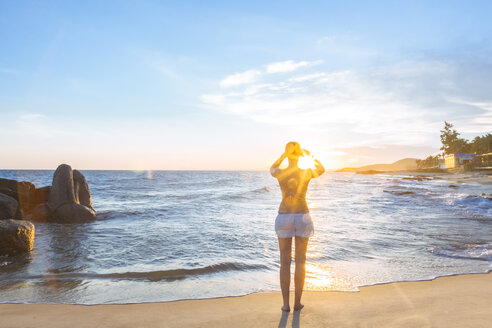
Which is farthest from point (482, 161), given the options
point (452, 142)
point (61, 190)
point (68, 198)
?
point (61, 190)

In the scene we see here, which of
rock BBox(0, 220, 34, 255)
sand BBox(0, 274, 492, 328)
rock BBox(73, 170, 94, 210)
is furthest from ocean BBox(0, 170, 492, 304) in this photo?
rock BBox(73, 170, 94, 210)

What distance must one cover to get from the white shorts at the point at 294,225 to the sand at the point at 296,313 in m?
1.05

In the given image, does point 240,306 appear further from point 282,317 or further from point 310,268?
point 310,268

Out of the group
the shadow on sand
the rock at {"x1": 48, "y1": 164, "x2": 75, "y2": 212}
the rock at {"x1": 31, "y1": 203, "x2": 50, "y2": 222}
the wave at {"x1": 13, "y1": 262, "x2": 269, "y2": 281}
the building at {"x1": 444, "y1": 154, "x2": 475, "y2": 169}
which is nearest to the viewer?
the shadow on sand

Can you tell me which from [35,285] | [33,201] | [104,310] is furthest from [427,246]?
[33,201]

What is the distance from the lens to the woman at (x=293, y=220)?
4430mm

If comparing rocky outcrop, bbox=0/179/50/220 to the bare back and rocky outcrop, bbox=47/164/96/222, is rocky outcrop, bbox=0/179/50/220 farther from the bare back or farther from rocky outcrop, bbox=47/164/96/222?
the bare back

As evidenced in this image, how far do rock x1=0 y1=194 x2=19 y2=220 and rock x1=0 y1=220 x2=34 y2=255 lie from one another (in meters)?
2.93

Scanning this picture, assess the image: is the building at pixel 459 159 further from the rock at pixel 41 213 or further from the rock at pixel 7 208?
the rock at pixel 7 208

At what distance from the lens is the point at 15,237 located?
27.2 ft

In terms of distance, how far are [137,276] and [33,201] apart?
1237cm

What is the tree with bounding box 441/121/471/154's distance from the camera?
110119 millimetres

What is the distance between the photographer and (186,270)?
6.89m

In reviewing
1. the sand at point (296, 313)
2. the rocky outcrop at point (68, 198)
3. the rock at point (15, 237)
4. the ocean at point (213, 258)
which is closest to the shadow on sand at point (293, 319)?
the sand at point (296, 313)
